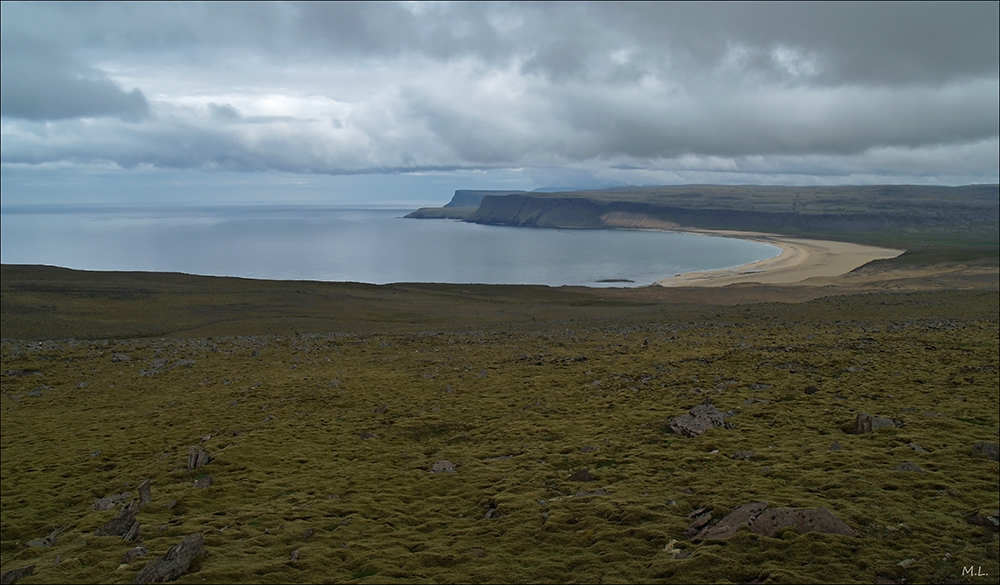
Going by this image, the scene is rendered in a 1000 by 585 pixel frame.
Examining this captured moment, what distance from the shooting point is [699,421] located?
1332 cm

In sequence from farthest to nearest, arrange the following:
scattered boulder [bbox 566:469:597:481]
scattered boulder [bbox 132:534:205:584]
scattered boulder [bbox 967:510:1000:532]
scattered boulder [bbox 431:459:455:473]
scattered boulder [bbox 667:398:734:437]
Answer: scattered boulder [bbox 667:398:734:437] < scattered boulder [bbox 431:459:455:473] < scattered boulder [bbox 566:469:597:481] < scattered boulder [bbox 967:510:1000:532] < scattered boulder [bbox 132:534:205:584]

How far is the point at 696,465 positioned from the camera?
10836mm

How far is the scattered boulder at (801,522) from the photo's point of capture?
751cm

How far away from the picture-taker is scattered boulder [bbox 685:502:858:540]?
7.55 metres

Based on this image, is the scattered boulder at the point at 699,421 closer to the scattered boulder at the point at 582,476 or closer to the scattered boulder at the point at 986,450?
the scattered boulder at the point at 582,476

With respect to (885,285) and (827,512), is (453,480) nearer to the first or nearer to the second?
(827,512)

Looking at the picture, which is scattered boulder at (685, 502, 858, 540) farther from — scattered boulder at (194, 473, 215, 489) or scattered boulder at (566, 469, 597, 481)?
scattered boulder at (194, 473, 215, 489)

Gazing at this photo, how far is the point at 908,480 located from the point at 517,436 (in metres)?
7.56

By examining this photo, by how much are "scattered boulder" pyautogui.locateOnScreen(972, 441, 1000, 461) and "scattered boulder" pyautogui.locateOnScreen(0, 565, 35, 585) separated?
14453 millimetres

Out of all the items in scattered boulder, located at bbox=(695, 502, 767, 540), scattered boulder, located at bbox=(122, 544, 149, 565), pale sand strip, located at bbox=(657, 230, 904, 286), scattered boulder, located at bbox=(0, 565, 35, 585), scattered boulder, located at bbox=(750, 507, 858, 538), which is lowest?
pale sand strip, located at bbox=(657, 230, 904, 286)

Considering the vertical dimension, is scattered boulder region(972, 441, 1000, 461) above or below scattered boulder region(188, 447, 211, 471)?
below

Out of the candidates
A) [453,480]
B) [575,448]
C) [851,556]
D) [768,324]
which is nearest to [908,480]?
[851,556]

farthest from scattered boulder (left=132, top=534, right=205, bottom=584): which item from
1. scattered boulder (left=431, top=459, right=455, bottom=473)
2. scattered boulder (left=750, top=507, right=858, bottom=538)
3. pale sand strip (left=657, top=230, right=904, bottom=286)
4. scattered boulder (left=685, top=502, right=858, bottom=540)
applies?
pale sand strip (left=657, top=230, right=904, bottom=286)

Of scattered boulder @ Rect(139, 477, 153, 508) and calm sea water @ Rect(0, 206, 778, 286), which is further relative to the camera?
calm sea water @ Rect(0, 206, 778, 286)
